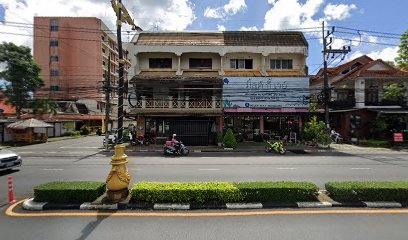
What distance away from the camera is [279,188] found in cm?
606

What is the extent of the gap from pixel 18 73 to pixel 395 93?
39.4 metres

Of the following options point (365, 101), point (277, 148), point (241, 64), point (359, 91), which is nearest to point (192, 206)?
point (277, 148)

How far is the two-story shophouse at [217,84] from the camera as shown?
21625 millimetres

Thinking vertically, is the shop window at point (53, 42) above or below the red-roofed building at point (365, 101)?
above

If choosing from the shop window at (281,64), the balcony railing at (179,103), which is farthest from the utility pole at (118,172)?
the shop window at (281,64)

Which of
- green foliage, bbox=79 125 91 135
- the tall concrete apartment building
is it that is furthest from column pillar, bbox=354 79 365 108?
the tall concrete apartment building

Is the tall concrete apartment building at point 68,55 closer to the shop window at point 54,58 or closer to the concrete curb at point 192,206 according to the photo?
the shop window at point 54,58

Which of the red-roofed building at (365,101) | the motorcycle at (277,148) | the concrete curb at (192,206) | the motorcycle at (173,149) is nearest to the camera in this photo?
the concrete curb at (192,206)

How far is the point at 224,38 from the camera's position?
24.9 m

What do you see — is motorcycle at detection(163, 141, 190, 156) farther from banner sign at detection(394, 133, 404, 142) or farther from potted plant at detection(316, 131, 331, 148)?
banner sign at detection(394, 133, 404, 142)

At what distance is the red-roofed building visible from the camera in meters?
23.7

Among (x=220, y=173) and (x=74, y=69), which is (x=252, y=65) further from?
(x=74, y=69)

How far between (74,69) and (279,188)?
51.4m

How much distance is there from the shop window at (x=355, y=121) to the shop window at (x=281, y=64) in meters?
8.16
